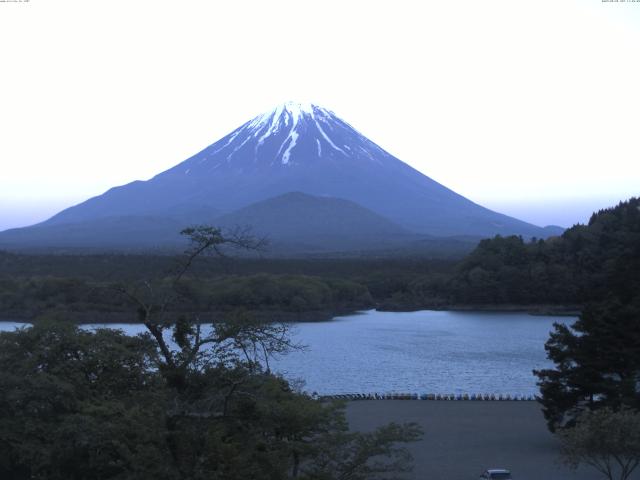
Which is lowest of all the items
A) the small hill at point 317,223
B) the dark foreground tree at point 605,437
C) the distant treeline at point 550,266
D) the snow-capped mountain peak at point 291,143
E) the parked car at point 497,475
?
the parked car at point 497,475

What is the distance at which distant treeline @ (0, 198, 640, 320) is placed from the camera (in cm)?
3391

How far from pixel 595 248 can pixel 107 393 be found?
3421 centimetres

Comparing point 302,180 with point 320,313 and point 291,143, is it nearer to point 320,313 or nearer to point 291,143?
point 291,143

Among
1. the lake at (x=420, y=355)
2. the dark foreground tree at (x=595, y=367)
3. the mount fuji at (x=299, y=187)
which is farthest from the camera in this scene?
the mount fuji at (x=299, y=187)

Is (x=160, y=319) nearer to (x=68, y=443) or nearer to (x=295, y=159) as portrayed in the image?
(x=68, y=443)

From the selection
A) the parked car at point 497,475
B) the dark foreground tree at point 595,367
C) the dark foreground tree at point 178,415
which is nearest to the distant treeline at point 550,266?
the dark foreground tree at point 595,367

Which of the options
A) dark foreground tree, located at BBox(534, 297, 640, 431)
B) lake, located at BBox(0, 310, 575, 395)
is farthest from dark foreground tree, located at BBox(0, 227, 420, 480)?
lake, located at BBox(0, 310, 575, 395)

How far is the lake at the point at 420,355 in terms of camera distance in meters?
17.4

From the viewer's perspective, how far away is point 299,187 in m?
95.1

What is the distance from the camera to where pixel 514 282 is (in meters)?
38.8

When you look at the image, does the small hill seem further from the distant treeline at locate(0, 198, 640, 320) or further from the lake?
the lake

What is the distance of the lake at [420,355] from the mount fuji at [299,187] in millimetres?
53836

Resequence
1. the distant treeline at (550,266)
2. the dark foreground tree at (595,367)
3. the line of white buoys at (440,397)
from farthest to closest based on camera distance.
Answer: the distant treeline at (550,266) → the line of white buoys at (440,397) → the dark foreground tree at (595,367)

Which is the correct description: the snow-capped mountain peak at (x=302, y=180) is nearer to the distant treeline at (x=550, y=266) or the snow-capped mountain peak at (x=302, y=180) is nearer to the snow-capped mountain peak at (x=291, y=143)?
the snow-capped mountain peak at (x=291, y=143)
